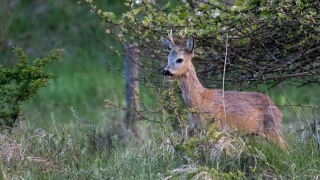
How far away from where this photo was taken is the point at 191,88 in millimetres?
9758

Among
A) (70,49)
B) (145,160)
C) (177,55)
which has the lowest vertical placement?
(145,160)

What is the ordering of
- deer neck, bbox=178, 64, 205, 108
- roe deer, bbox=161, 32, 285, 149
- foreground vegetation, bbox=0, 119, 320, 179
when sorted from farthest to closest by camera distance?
deer neck, bbox=178, 64, 205, 108 < roe deer, bbox=161, 32, 285, 149 < foreground vegetation, bbox=0, 119, 320, 179

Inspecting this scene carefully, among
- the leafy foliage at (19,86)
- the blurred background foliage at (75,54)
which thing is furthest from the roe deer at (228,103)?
the blurred background foliage at (75,54)

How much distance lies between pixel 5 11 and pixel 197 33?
15.3 feet

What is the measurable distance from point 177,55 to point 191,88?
0.50 meters

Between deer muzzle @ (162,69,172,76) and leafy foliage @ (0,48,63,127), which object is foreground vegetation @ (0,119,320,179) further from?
deer muzzle @ (162,69,172,76)

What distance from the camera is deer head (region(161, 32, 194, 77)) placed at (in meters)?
9.36

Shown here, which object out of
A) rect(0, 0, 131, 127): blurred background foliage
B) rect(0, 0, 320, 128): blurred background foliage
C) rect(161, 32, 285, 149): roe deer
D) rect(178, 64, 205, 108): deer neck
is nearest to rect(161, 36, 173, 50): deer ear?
rect(161, 32, 285, 149): roe deer

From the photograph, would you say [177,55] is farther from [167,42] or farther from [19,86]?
[19,86]

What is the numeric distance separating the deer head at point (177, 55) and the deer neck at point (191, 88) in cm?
22

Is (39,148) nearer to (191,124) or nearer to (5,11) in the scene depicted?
(191,124)

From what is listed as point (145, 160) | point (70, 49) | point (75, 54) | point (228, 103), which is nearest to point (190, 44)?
point (228, 103)

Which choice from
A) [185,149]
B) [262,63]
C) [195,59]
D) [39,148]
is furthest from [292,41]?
[39,148]

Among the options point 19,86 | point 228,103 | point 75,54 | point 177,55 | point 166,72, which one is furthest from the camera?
point 75,54
